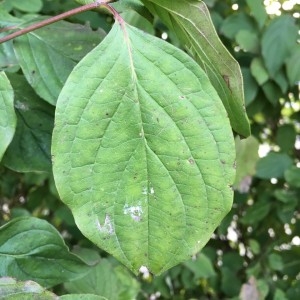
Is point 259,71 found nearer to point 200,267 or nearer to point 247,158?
point 247,158

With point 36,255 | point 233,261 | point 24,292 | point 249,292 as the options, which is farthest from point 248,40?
point 24,292

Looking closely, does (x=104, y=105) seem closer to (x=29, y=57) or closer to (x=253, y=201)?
(x=29, y=57)

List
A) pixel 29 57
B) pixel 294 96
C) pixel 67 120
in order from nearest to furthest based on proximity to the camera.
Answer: pixel 67 120
pixel 29 57
pixel 294 96

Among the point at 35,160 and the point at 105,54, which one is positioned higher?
the point at 105,54

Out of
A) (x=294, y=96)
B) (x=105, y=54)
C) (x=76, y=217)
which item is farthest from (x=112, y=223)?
(x=294, y=96)

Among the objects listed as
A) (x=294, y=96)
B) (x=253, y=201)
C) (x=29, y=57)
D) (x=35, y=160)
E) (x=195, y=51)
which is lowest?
(x=253, y=201)

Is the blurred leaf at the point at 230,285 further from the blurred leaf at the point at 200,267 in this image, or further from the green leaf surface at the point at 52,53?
the green leaf surface at the point at 52,53

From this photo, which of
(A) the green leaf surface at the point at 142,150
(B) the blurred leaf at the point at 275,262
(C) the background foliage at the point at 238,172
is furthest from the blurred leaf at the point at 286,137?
(A) the green leaf surface at the point at 142,150
